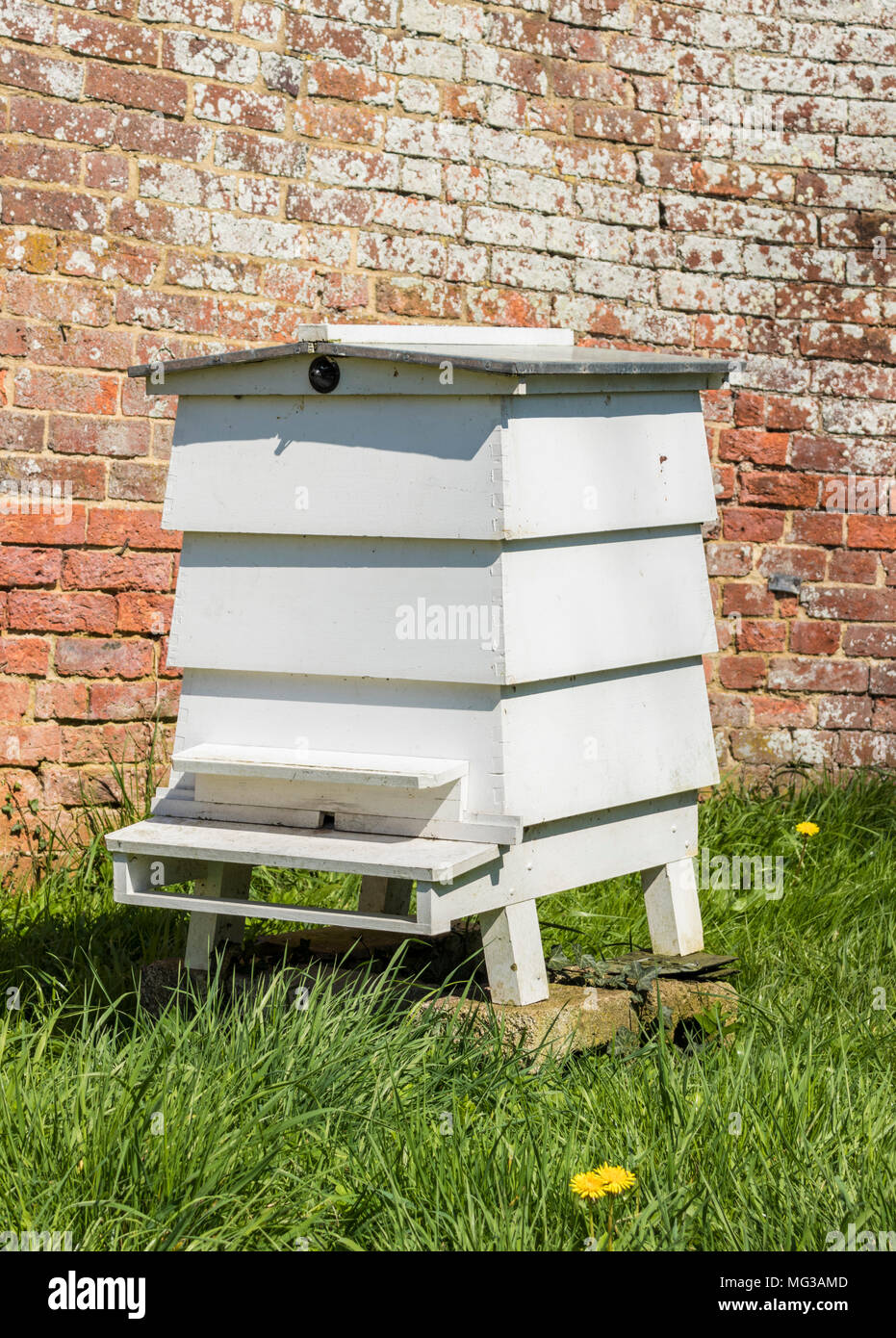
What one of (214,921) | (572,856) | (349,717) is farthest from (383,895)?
(349,717)

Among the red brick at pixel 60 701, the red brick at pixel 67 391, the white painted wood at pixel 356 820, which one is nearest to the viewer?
the white painted wood at pixel 356 820

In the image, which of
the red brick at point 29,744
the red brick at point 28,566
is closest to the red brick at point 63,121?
the red brick at point 28,566

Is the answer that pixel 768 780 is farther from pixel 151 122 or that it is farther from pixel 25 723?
pixel 151 122

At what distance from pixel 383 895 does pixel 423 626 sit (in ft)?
3.31

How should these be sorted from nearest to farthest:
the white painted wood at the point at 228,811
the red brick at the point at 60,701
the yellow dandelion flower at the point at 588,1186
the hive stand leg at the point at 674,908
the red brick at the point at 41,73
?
1. the yellow dandelion flower at the point at 588,1186
2. the white painted wood at the point at 228,811
3. the hive stand leg at the point at 674,908
4. the red brick at the point at 41,73
5. the red brick at the point at 60,701

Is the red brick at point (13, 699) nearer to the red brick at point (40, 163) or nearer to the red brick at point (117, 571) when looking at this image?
the red brick at point (117, 571)

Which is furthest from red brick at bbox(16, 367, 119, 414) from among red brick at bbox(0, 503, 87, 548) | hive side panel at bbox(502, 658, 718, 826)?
hive side panel at bbox(502, 658, 718, 826)

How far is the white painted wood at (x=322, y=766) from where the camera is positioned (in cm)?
264

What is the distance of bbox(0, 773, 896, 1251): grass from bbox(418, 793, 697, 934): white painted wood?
28cm

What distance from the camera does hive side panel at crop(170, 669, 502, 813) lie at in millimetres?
2703

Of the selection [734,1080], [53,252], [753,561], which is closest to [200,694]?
[734,1080]

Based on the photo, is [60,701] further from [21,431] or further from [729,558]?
[729,558]

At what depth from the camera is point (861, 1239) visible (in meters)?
2.11

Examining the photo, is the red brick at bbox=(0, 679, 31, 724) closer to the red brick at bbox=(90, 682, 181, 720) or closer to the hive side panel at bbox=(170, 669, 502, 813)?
the red brick at bbox=(90, 682, 181, 720)
